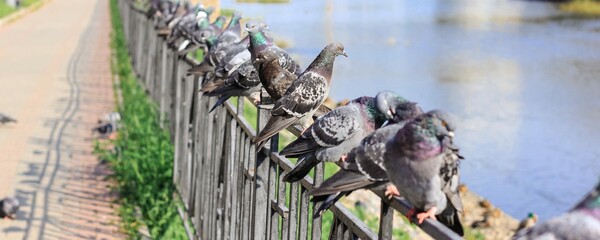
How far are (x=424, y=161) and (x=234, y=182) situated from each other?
2.24 metres

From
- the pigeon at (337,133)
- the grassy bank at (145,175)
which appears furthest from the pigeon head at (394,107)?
the grassy bank at (145,175)

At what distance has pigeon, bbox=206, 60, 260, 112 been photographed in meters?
4.46

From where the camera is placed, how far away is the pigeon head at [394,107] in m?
2.59

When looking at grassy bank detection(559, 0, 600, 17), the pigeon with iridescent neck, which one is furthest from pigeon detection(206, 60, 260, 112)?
grassy bank detection(559, 0, 600, 17)

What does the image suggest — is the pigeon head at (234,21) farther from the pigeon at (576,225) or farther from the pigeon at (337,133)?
the pigeon at (576,225)

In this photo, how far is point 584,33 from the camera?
28.0 meters

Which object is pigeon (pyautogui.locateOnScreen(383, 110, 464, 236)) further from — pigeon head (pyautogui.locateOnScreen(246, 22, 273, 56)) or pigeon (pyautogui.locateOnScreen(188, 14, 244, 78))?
pigeon (pyautogui.locateOnScreen(188, 14, 244, 78))

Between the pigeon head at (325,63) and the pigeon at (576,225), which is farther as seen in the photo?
the pigeon head at (325,63)

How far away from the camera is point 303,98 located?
361cm

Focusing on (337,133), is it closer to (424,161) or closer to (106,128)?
(424,161)

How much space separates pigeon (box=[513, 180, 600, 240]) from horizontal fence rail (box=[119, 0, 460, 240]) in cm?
23

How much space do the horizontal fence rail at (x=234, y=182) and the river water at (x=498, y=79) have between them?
21.6 feet

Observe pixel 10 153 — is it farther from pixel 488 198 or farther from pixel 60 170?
pixel 488 198

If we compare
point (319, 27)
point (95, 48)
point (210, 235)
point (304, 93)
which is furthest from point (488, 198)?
point (319, 27)
